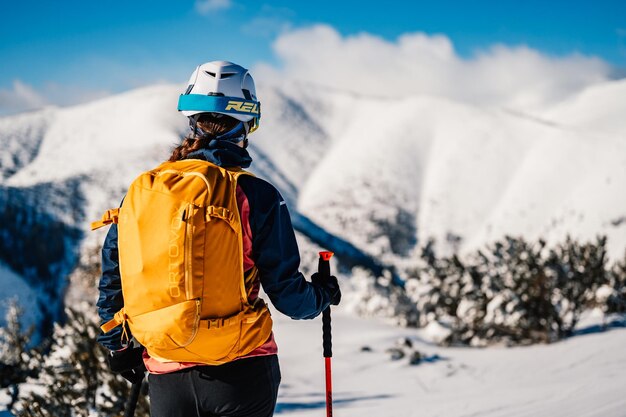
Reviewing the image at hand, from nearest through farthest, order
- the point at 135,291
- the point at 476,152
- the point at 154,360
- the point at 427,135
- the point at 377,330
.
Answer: the point at 135,291 → the point at 154,360 → the point at 377,330 → the point at 476,152 → the point at 427,135

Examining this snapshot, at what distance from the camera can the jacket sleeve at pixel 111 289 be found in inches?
93.9

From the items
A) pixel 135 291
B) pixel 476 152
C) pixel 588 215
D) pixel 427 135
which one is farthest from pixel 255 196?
pixel 427 135

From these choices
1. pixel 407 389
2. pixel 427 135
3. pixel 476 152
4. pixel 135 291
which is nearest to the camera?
pixel 135 291

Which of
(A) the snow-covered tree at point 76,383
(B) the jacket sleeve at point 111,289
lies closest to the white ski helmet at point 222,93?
(B) the jacket sleeve at point 111,289

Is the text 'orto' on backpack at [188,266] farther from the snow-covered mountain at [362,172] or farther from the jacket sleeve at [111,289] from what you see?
the snow-covered mountain at [362,172]

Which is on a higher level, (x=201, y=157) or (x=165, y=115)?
(x=165, y=115)

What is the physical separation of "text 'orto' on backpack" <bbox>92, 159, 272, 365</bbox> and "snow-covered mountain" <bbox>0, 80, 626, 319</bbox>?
A: 3943cm

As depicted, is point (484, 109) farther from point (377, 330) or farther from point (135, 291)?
point (135, 291)

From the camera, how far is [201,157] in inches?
90.0

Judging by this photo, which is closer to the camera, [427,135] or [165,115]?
[165,115]

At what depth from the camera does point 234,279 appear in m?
2.05

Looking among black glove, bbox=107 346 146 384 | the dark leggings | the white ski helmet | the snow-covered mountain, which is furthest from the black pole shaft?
the snow-covered mountain

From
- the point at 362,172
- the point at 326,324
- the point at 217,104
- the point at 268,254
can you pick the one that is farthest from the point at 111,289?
the point at 362,172

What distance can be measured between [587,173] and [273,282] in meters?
87.2
